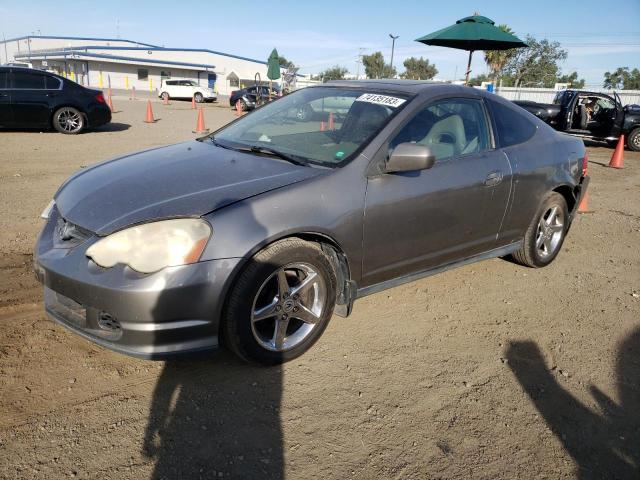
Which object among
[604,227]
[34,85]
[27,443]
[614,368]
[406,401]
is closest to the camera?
[27,443]

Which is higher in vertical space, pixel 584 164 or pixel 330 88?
pixel 330 88

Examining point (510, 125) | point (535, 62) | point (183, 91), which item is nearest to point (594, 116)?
point (510, 125)

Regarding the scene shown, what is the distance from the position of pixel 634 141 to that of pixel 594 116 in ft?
4.46

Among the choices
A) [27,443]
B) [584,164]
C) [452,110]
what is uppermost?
[452,110]

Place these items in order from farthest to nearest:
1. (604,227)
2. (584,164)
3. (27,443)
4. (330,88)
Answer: (604,227), (584,164), (330,88), (27,443)

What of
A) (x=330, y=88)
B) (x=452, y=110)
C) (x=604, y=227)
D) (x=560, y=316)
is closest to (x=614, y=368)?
(x=560, y=316)

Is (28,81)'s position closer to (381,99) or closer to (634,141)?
(381,99)

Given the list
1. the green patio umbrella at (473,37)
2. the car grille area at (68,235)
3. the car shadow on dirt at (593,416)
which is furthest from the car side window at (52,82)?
the car shadow on dirt at (593,416)

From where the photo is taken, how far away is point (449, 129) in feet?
12.0

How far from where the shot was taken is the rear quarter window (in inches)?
156

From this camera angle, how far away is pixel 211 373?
9.28 ft

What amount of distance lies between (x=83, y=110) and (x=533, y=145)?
11248mm

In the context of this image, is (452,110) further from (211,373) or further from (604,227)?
(604,227)

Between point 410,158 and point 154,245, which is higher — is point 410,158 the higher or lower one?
the higher one
